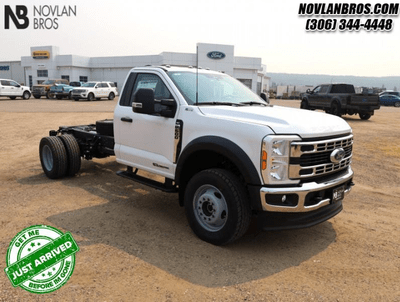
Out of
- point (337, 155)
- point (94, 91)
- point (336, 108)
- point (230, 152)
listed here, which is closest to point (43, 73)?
point (94, 91)

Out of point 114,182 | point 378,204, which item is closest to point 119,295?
point 114,182

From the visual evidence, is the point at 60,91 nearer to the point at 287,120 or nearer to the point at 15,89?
the point at 15,89

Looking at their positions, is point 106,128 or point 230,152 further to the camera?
point 106,128

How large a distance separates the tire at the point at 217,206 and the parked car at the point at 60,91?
111 feet

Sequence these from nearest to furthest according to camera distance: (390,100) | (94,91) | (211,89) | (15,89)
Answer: (211,89) → (15,89) → (94,91) → (390,100)

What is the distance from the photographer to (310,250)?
4.22 metres

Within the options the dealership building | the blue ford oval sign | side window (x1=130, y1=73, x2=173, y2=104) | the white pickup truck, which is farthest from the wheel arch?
the blue ford oval sign

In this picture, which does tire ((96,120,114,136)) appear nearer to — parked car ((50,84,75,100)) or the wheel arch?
the wheel arch

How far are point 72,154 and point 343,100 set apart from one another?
16004 mm

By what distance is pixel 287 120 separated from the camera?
12.7 ft

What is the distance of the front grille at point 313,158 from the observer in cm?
371

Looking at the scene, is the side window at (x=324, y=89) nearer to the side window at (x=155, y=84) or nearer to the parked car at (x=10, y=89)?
the side window at (x=155, y=84)

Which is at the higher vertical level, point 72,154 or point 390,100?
point 72,154

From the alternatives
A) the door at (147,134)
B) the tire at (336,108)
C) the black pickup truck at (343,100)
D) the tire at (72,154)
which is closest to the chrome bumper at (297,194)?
the door at (147,134)
